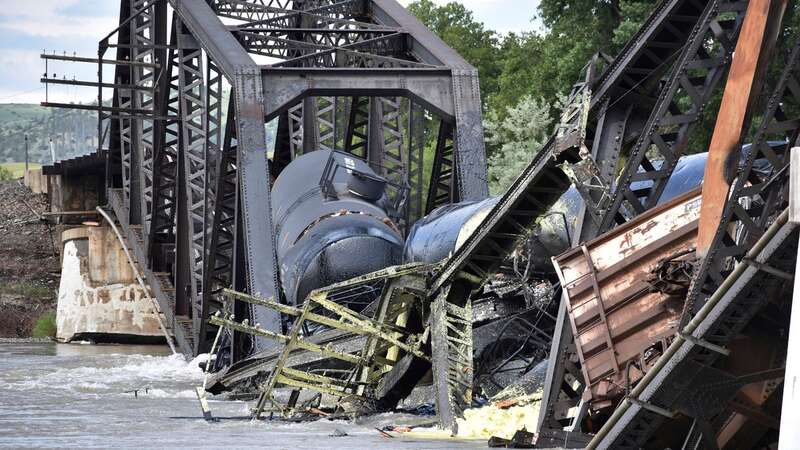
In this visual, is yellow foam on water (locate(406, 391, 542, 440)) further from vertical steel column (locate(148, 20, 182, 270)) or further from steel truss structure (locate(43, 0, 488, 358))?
vertical steel column (locate(148, 20, 182, 270))

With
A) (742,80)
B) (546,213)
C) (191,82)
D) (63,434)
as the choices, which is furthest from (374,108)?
(742,80)

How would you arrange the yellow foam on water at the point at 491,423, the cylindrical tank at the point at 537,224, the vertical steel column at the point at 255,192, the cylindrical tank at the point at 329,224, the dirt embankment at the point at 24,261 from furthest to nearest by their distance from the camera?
1. the dirt embankment at the point at 24,261
2. the vertical steel column at the point at 255,192
3. the cylindrical tank at the point at 329,224
4. the cylindrical tank at the point at 537,224
5. the yellow foam on water at the point at 491,423

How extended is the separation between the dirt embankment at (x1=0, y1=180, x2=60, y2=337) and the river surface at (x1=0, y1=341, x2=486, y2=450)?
1558 centimetres

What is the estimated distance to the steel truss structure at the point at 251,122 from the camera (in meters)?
26.8

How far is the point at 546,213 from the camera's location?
19.1 meters

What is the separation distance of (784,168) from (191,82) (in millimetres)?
19822

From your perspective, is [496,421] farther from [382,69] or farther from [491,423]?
[382,69]

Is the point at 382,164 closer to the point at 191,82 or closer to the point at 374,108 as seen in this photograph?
the point at 374,108

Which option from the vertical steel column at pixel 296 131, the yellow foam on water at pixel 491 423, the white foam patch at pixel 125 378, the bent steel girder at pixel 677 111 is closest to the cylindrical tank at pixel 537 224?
the bent steel girder at pixel 677 111

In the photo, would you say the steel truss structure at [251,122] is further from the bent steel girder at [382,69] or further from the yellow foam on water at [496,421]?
the yellow foam on water at [496,421]

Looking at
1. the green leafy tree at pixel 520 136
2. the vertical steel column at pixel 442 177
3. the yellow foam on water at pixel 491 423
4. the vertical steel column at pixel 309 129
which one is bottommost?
the yellow foam on water at pixel 491 423

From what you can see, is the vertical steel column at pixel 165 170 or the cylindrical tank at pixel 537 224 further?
the vertical steel column at pixel 165 170

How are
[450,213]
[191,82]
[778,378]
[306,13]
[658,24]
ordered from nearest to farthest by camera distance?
[778,378], [658,24], [450,213], [306,13], [191,82]

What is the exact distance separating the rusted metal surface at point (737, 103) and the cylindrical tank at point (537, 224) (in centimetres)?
392
